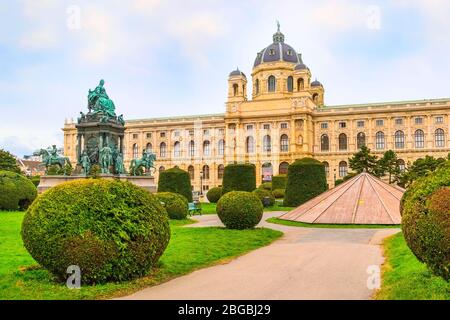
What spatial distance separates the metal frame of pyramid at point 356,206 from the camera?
20062 mm

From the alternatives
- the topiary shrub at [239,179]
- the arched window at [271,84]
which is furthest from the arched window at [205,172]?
the topiary shrub at [239,179]

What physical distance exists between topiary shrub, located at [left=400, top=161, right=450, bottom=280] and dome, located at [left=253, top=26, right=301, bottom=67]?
249 feet

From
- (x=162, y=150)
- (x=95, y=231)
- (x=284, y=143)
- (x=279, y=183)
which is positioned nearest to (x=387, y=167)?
(x=279, y=183)

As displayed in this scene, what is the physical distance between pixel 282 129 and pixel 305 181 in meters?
44.2

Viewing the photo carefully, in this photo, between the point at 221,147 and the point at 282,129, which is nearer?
the point at 282,129

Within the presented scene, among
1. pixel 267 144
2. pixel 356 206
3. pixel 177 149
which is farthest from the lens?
pixel 177 149

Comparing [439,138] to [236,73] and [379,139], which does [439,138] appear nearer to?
[379,139]

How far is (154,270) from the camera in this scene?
9.02 m

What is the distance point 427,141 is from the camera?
231 feet

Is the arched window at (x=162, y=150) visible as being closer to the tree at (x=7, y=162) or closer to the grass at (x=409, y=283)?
the tree at (x=7, y=162)

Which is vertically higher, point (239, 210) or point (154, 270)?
point (239, 210)

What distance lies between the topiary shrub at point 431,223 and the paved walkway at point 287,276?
3.55 feet
